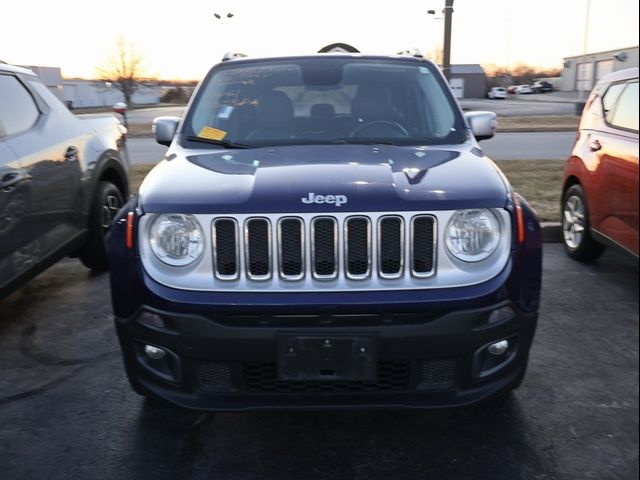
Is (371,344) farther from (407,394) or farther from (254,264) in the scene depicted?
(254,264)

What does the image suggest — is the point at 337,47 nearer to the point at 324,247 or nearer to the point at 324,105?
the point at 324,105

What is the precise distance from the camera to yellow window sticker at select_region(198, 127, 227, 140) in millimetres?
3469

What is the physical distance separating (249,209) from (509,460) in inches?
59.0

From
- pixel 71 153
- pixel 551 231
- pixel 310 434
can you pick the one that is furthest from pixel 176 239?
pixel 551 231

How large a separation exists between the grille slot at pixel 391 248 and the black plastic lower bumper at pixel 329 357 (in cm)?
19

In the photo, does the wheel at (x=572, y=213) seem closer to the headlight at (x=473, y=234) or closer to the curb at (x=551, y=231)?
the curb at (x=551, y=231)

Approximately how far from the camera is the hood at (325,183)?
237 centimetres

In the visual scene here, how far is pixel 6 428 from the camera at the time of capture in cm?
296

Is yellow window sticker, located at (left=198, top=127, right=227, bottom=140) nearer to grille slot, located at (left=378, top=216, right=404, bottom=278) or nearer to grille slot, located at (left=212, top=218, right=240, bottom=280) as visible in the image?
grille slot, located at (left=212, top=218, right=240, bottom=280)

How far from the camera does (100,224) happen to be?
5109 millimetres

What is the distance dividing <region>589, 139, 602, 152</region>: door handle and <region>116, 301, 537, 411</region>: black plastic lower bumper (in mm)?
1994

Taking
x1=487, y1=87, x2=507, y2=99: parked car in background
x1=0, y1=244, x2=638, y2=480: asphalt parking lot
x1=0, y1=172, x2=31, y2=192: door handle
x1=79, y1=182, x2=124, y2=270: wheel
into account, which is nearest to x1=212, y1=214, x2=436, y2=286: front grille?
x1=0, y1=244, x2=638, y2=480: asphalt parking lot

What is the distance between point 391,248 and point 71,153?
128 inches

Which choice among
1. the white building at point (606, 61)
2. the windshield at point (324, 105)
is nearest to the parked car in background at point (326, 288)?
the white building at point (606, 61)
